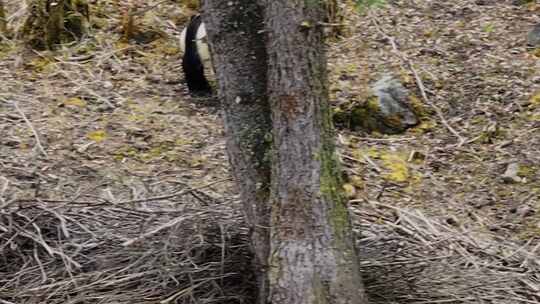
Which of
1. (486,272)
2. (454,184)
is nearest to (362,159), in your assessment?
(454,184)

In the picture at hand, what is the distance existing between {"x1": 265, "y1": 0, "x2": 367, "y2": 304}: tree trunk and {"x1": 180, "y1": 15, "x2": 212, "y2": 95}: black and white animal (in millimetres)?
2845

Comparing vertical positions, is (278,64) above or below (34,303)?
above

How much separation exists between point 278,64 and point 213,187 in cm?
175

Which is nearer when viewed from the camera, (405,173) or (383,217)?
(383,217)

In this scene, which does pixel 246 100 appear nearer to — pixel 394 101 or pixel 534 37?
pixel 394 101

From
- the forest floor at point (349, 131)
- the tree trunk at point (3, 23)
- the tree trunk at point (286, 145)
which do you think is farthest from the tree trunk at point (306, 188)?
the tree trunk at point (3, 23)

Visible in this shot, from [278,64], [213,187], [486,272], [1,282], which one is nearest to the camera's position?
[278,64]

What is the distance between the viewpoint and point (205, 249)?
9.50ft

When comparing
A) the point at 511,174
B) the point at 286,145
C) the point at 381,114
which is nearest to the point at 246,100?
the point at 286,145

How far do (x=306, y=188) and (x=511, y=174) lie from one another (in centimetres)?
231

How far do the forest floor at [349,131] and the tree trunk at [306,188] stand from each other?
0.75 metres

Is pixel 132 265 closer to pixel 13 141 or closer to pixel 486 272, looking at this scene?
pixel 486 272

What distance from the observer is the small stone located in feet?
14.3

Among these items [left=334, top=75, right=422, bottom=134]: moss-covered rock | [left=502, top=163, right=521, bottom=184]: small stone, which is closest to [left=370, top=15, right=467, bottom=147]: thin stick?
[left=334, top=75, right=422, bottom=134]: moss-covered rock
